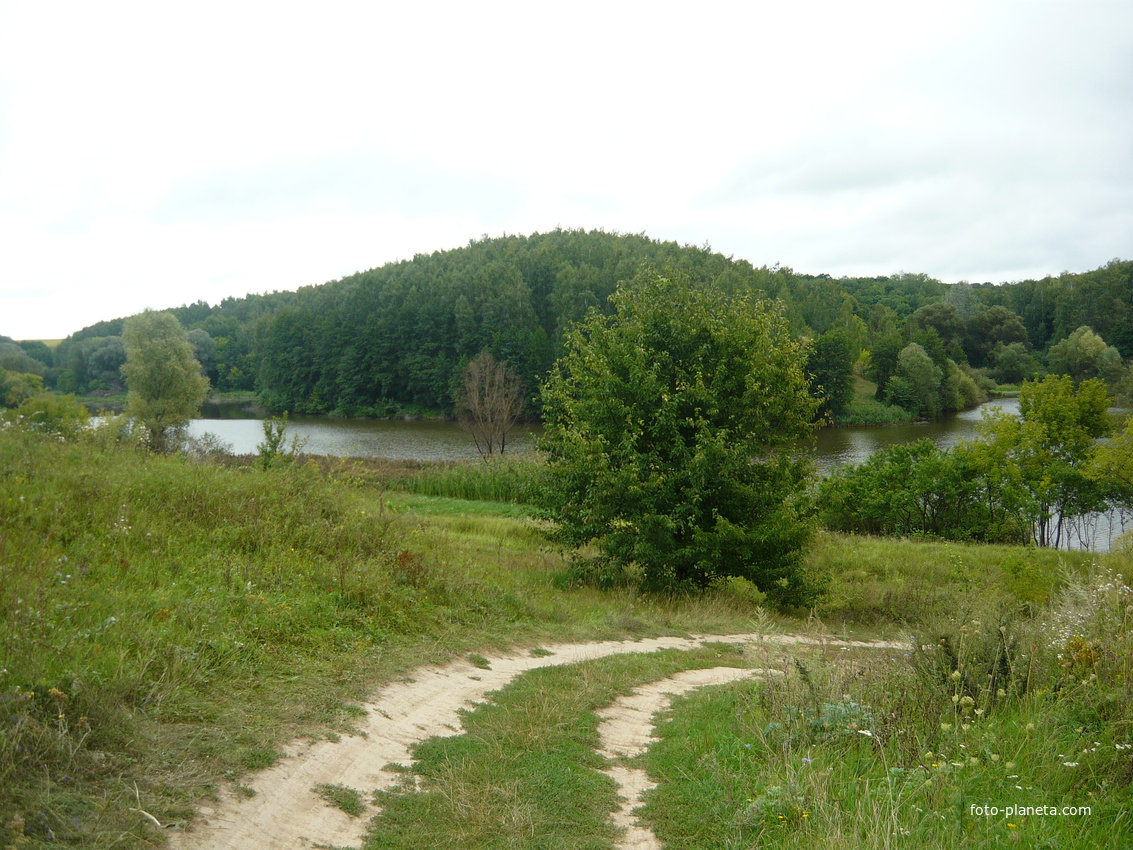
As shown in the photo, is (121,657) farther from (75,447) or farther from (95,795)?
(75,447)

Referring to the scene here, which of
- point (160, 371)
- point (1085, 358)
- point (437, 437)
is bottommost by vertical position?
point (437, 437)

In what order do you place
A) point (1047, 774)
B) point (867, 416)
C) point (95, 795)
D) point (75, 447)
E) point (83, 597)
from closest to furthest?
point (95, 795) < point (1047, 774) < point (83, 597) < point (75, 447) < point (867, 416)

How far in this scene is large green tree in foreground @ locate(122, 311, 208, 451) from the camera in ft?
151

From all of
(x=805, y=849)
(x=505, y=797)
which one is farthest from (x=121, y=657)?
(x=805, y=849)

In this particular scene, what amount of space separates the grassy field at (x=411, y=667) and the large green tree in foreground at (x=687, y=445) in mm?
5355

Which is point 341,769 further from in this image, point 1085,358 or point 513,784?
point 1085,358

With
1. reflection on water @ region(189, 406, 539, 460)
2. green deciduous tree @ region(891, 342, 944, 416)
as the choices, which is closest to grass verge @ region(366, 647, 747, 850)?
reflection on water @ region(189, 406, 539, 460)

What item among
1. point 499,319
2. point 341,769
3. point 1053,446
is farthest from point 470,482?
point 499,319

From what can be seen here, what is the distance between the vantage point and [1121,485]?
31.1 metres

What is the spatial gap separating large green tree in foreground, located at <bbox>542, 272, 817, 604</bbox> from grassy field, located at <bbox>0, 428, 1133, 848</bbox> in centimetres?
535

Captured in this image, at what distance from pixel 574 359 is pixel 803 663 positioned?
11533 millimetres

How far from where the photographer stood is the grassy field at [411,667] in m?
4.06

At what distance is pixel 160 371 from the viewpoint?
158ft

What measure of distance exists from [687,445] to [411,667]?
953cm
